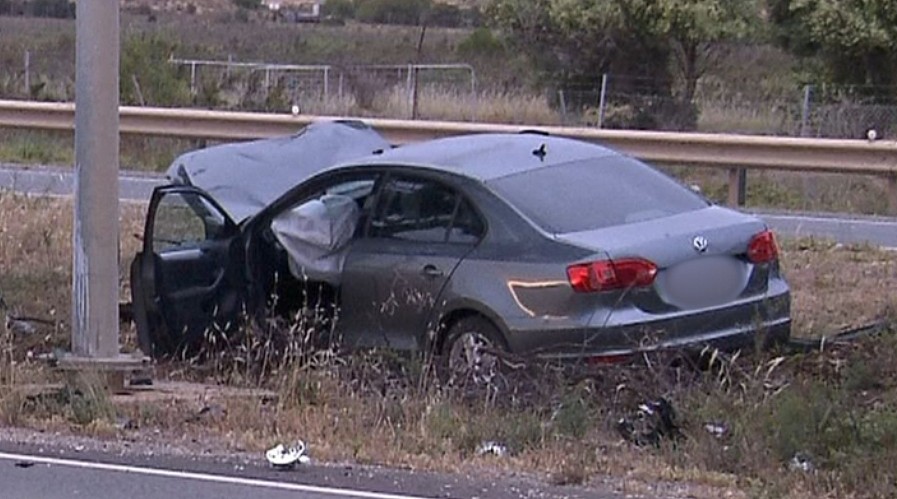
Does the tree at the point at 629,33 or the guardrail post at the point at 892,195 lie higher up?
the tree at the point at 629,33

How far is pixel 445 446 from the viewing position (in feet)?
28.3

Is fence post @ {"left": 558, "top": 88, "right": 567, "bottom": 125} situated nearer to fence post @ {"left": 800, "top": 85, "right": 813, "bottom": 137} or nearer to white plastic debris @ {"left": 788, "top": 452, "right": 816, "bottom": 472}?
fence post @ {"left": 800, "top": 85, "right": 813, "bottom": 137}

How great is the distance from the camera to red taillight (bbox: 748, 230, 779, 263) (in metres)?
9.61

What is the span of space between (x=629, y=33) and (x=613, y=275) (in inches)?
807

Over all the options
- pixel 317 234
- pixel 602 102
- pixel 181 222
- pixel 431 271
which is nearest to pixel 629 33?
pixel 602 102

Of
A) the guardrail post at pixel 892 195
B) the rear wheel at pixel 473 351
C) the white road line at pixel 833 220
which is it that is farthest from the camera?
the guardrail post at pixel 892 195

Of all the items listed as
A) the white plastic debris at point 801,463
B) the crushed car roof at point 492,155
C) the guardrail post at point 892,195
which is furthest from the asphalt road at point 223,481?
the guardrail post at point 892,195

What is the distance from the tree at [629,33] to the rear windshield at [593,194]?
18.2 metres

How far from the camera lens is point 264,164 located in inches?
457

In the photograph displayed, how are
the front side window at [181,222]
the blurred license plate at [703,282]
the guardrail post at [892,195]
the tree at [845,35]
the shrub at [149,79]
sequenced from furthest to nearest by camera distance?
the shrub at [149,79]
the tree at [845,35]
the guardrail post at [892,195]
the front side window at [181,222]
the blurred license plate at [703,282]

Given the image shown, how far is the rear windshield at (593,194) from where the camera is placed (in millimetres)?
9609

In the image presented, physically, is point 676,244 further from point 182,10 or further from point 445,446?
point 182,10

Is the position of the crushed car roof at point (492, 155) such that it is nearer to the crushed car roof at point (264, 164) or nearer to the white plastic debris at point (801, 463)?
the crushed car roof at point (264, 164)

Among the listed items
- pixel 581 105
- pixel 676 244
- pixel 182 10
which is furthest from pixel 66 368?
pixel 182 10
